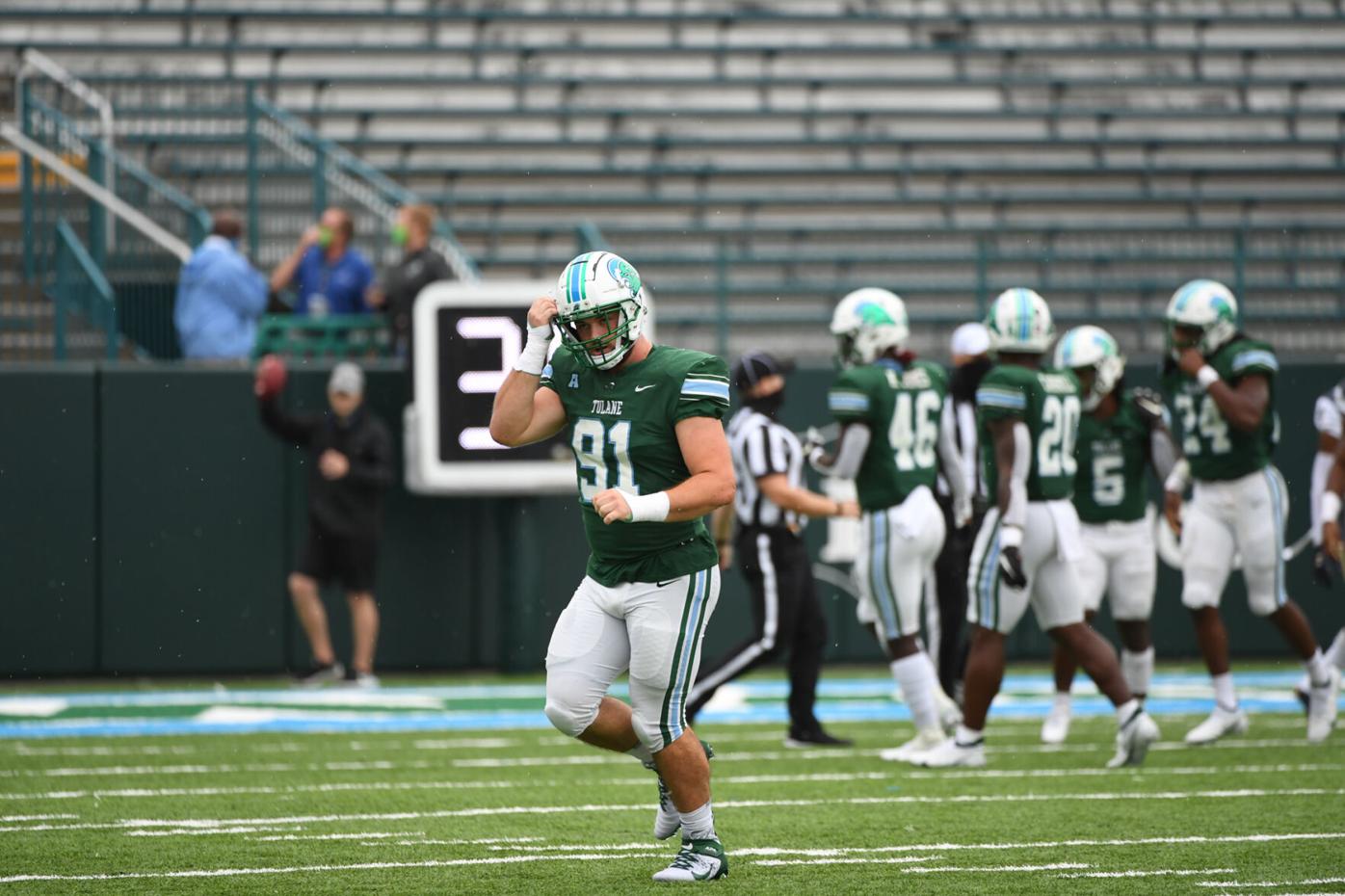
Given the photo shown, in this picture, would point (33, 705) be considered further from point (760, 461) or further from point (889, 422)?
point (889, 422)

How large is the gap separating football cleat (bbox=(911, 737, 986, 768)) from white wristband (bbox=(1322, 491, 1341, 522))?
7.86ft

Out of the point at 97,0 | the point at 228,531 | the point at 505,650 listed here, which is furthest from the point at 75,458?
the point at 97,0

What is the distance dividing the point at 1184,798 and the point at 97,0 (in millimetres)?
12356

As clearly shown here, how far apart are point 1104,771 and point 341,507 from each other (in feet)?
17.4

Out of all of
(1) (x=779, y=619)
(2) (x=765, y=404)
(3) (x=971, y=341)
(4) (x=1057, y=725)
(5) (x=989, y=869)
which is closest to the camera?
(5) (x=989, y=869)

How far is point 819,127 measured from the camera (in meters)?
16.5

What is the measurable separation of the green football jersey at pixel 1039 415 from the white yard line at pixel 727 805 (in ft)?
4.03

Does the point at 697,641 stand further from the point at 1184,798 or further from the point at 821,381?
the point at 821,381

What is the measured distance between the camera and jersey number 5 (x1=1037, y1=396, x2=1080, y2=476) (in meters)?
7.55

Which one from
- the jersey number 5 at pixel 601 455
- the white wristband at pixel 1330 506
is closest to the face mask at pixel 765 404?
the white wristband at pixel 1330 506

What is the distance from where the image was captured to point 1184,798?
669cm

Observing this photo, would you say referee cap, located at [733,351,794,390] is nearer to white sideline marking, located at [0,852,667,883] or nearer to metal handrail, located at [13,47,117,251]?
white sideline marking, located at [0,852,667,883]

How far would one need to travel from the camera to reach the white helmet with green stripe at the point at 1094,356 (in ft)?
27.9

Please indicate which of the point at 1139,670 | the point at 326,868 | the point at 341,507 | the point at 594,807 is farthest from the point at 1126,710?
the point at 341,507
